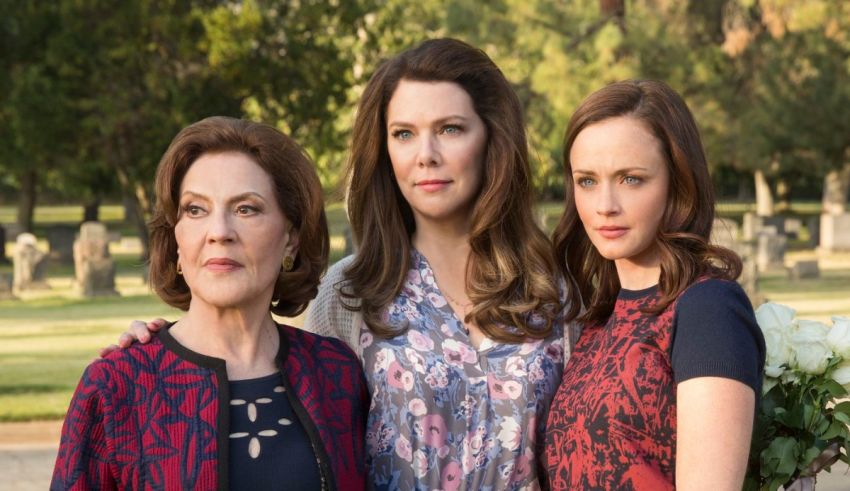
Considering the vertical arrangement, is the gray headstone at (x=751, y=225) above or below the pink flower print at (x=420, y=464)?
above

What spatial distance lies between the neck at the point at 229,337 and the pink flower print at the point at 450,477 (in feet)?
2.18

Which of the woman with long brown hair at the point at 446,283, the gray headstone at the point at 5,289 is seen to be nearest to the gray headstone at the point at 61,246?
the gray headstone at the point at 5,289

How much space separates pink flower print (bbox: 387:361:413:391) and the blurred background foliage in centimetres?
2152

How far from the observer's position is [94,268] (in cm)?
2005

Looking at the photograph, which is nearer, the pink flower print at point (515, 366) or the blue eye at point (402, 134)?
the pink flower print at point (515, 366)

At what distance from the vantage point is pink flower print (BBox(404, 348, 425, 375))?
10.9 ft

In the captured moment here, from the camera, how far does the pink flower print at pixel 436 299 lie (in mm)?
3502

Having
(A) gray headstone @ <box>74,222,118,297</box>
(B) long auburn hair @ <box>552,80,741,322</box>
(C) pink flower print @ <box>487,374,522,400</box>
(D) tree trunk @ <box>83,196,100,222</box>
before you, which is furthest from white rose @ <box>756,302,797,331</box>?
(D) tree trunk @ <box>83,196,100,222</box>

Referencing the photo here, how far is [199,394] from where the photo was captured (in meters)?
2.71

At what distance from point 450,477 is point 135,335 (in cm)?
100

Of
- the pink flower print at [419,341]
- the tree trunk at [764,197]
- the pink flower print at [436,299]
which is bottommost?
the pink flower print at [419,341]

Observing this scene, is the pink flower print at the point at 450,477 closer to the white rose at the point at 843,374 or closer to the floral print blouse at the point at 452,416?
the floral print blouse at the point at 452,416

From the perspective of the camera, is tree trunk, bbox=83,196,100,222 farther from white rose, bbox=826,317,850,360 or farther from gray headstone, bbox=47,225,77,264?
white rose, bbox=826,317,850,360

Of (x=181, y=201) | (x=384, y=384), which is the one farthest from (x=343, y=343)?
(x=181, y=201)
